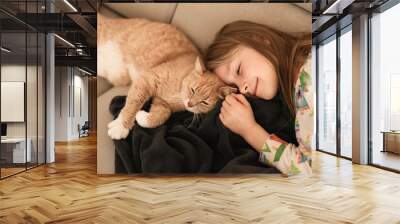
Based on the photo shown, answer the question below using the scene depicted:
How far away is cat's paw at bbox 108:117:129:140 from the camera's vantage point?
663 cm

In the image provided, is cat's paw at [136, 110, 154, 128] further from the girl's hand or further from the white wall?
the white wall

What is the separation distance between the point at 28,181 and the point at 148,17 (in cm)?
326

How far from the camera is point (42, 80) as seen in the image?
27.5 feet

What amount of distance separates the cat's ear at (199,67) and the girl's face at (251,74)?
10.3 inches

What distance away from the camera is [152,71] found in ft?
22.0

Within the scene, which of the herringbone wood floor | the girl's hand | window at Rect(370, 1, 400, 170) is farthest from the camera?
window at Rect(370, 1, 400, 170)

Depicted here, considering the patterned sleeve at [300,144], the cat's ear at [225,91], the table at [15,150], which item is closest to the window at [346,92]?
the patterned sleeve at [300,144]

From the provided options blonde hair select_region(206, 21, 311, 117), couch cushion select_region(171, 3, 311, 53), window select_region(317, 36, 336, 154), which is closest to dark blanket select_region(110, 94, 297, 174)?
blonde hair select_region(206, 21, 311, 117)

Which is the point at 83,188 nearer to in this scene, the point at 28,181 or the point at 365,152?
the point at 28,181

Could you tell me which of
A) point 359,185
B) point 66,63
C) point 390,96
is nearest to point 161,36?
point 359,185

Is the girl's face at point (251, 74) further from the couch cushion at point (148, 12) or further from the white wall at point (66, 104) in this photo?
the white wall at point (66, 104)

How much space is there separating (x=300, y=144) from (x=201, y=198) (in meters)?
2.31

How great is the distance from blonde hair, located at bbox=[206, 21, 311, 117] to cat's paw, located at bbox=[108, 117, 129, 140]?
1712mm

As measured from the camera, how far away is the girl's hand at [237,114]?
21.5ft
